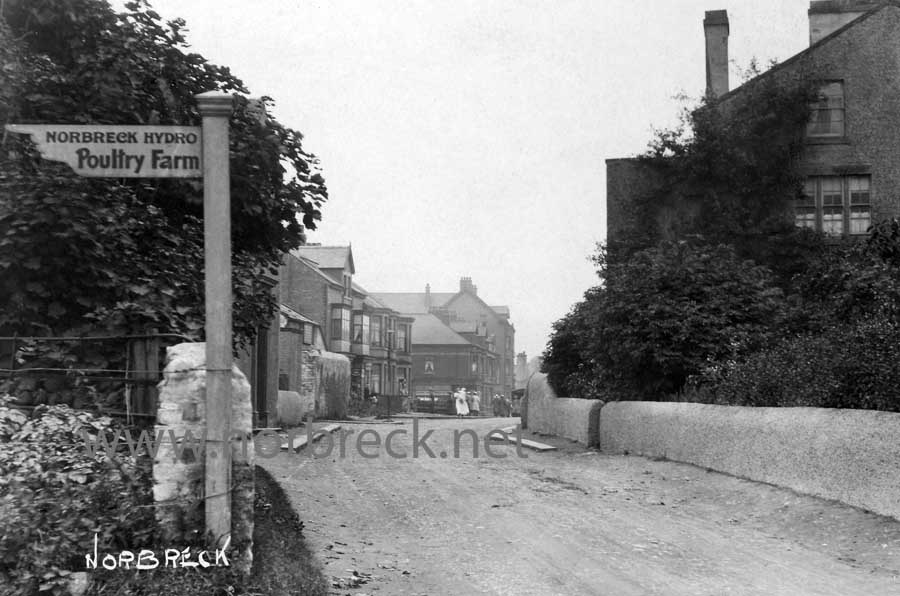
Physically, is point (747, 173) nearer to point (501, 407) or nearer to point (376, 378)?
point (376, 378)

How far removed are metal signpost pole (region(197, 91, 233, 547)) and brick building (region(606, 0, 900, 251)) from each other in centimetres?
2262

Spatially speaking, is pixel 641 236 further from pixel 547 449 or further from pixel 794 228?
pixel 547 449

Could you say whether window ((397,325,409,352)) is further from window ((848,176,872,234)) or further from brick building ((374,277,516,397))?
window ((848,176,872,234))

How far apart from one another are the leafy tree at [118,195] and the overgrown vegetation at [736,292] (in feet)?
23.6

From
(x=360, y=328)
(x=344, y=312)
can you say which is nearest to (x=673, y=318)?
(x=344, y=312)

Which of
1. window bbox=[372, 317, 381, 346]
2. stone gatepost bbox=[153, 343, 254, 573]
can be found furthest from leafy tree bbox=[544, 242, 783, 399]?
window bbox=[372, 317, 381, 346]

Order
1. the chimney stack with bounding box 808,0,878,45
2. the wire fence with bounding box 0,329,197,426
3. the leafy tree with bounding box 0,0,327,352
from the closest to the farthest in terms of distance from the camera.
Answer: the wire fence with bounding box 0,329,197,426 < the leafy tree with bounding box 0,0,327,352 < the chimney stack with bounding box 808,0,878,45

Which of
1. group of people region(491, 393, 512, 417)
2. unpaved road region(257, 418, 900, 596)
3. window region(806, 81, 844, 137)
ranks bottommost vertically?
group of people region(491, 393, 512, 417)

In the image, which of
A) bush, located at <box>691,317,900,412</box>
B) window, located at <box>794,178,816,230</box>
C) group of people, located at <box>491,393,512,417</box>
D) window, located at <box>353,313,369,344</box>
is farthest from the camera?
group of people, located at <box>491,393,512,417</box>

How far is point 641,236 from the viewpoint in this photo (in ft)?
91.6

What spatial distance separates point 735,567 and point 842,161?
74.2 ft

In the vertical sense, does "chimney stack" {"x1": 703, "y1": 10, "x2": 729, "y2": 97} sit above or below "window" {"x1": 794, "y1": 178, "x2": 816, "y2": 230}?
above

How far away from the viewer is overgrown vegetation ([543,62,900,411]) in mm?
13117

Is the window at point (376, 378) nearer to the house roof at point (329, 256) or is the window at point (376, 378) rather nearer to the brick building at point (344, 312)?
the brick building at point (344, 312)
